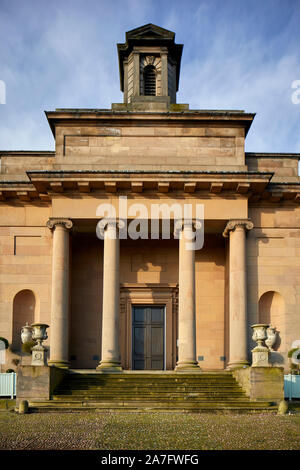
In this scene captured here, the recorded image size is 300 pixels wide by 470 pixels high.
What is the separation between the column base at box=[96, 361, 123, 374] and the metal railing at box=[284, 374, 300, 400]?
655 cm

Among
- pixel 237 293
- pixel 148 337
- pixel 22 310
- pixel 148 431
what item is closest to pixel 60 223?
pixel 22 310

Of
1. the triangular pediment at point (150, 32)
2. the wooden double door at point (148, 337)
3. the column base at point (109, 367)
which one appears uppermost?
the triangular pediment at point (150, 32)

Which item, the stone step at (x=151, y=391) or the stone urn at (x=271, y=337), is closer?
the stone step at (x=151, y=391)

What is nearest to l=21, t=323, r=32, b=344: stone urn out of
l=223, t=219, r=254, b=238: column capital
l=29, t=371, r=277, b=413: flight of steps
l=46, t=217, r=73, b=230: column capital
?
l=29, t=371, r=277, b=413: flight of steps

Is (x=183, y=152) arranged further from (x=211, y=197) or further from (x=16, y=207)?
(x=16, y=207)

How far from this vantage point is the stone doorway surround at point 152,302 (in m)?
31.5

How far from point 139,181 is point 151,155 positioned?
7.45 feet

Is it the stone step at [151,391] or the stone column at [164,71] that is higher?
the stone column at [164,71]

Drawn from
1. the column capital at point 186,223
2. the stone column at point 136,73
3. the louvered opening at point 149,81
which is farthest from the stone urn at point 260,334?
the louvered opening at point 149,81

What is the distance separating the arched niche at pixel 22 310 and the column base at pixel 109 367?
4419 mm

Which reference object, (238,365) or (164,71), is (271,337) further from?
(164,71)

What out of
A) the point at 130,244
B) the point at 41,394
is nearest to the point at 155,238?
the point at 130,244

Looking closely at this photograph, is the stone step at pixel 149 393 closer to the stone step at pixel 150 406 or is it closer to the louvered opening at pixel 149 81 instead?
the stone step at pixel 150 406

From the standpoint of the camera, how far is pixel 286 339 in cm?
2945
